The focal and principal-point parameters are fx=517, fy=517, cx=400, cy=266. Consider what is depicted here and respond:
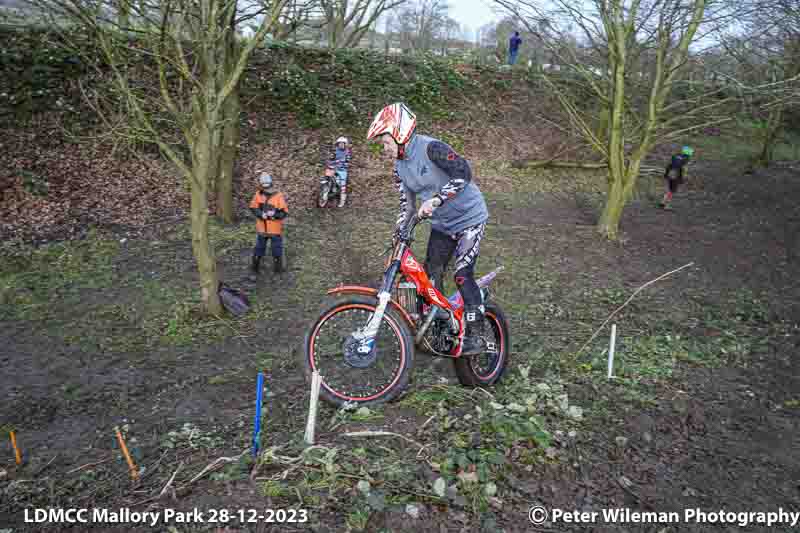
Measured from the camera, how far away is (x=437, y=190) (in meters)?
4.14

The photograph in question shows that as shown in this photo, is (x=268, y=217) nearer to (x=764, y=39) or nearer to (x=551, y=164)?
(x=764, y=39)

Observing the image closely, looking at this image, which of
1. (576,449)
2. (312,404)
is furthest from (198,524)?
(576,449)

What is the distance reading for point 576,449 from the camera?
138 inches

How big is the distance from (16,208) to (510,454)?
39.7 feet

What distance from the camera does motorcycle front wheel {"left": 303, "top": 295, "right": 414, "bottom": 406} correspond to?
3.84m

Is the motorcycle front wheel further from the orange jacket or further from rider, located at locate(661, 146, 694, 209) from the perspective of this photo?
rider, located at locate(661, 146, 694, 209)

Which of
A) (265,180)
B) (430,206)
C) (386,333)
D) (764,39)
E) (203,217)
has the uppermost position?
(764,39)

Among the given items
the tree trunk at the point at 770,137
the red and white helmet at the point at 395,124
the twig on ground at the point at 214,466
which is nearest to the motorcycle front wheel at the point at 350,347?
the twig on ground at the point at 214,466

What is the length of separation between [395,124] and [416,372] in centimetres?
235

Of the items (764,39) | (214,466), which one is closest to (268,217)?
(214,466)

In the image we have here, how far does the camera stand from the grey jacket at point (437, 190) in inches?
157

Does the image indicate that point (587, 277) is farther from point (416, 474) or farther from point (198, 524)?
point (198, 524)

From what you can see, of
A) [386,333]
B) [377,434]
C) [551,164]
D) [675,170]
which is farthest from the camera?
[551,164]

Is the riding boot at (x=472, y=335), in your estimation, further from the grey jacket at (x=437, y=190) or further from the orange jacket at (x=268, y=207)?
the orange jacket at (x=268, y=207)
